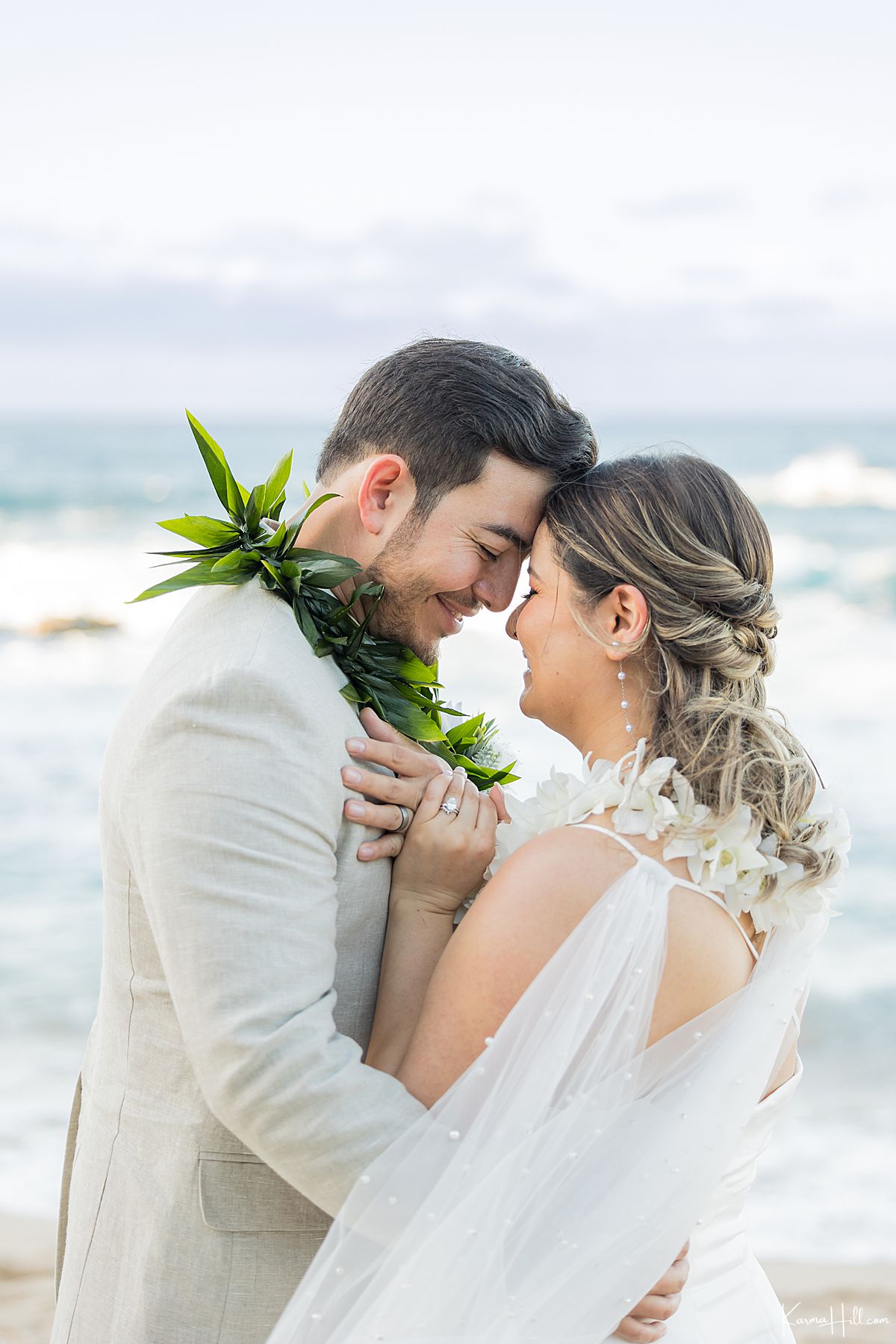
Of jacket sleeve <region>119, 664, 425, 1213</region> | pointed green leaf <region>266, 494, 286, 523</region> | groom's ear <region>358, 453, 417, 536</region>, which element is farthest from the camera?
groom's ear <region>358, 453, 417, 536</region>

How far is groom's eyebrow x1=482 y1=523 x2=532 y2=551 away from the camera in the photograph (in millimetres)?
2494

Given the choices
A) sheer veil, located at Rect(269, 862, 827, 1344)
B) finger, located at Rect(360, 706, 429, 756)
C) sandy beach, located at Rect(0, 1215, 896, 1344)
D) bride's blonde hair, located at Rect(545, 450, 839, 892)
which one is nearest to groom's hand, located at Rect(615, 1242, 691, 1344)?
sheer veil, located at Rect(269, 862, 827, 1344)

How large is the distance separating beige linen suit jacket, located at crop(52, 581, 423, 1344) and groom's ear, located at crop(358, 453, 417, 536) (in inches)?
14.3

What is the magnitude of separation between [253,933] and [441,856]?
454 millimetres

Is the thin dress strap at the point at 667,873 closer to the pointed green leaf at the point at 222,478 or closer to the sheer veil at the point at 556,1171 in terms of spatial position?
Answer: the sheer veil at the point at 556,1171

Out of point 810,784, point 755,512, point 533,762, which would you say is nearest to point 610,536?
point 755,512

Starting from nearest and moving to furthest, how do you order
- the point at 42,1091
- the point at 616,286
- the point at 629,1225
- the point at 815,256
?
the point at 629,1225 → the point at 42,1091 → the point at 815,256 → the point at 616,286

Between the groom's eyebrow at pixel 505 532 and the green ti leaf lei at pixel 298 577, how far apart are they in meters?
0.27

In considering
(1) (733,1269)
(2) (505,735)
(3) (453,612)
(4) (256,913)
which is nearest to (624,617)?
(3) (453,612)

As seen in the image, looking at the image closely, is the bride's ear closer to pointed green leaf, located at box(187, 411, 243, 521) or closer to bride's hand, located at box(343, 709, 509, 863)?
bride's hand, located at box(343, 709, 509, 863)

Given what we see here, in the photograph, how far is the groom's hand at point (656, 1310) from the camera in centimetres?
208

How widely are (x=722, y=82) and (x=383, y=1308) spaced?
64.8 feet

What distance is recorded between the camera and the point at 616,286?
37.3m

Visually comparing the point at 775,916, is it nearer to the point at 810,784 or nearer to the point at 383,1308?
the point at 810,784
